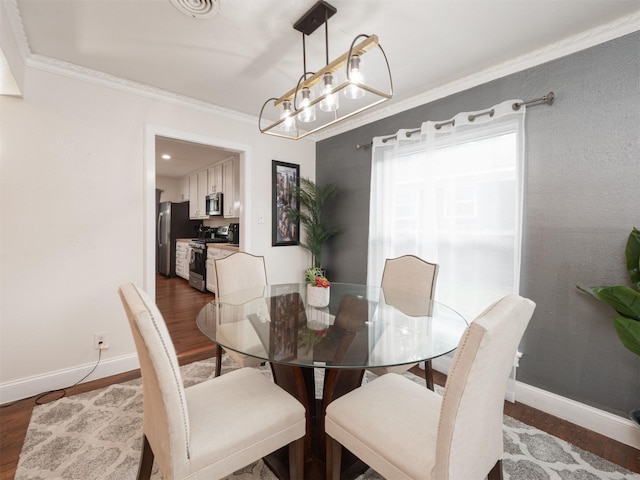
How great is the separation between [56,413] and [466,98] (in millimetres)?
3789

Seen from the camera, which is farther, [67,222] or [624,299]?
[67,222]

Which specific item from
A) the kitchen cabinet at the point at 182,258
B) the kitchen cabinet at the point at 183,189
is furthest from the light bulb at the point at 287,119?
the kitchen cabinet at the point at 183,189

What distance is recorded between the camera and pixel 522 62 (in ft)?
7.06

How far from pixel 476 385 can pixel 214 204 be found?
17.7ft

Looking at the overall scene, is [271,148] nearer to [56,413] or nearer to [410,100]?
[410,100]

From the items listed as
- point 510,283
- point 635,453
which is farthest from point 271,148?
point 635,453

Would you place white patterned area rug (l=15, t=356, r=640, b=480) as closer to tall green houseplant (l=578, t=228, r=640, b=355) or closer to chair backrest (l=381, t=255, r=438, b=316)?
tall green houseplant (l=578, t=228, r=640, b=355)

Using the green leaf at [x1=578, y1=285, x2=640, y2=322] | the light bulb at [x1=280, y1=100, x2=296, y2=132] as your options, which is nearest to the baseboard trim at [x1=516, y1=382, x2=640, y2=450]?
the green leaf at [x1=578, y1=285, x2=640, y2=322]

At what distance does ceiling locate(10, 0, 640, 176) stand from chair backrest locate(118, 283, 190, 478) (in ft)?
5.49

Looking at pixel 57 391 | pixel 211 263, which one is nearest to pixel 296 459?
pixel 57 391

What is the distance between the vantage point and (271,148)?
3.56 m

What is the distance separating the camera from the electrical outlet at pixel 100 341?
2.44 metres

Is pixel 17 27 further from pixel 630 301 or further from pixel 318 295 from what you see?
pixel 630 301

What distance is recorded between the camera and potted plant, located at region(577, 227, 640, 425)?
1.51m
